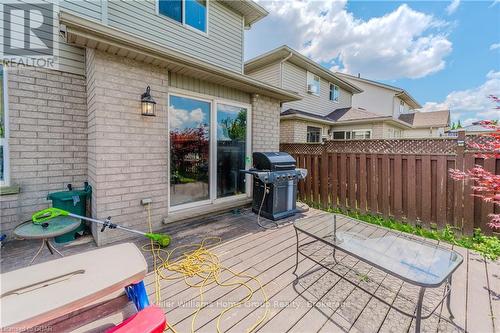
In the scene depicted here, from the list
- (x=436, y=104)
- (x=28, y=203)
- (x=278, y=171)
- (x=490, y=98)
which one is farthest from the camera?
(x=436, y=104)

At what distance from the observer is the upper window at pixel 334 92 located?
12.6m

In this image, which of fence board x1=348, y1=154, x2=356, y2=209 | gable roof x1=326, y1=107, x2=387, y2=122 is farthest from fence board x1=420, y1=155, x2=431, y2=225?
gable roof x1=326, y1=107, x2=387, y2=122

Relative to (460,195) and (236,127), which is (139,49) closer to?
(236,127)

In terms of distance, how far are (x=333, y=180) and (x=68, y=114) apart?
5.29 m

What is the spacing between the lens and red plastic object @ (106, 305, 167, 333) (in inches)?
39.5

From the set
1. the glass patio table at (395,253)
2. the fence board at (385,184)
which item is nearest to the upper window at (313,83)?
the fence board at (385,184)

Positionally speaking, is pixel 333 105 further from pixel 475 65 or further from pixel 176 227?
pixel 176 227

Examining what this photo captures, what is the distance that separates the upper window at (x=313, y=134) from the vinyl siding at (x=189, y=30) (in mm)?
4994

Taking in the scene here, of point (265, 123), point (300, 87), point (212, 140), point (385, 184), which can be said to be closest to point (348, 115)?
point (300, 87)

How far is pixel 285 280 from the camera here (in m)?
2.31

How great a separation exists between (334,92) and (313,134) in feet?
12.8

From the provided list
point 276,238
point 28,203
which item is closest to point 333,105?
point 276,238

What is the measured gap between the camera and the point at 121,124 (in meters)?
3.13

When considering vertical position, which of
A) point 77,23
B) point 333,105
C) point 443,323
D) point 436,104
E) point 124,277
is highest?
point 436,104
